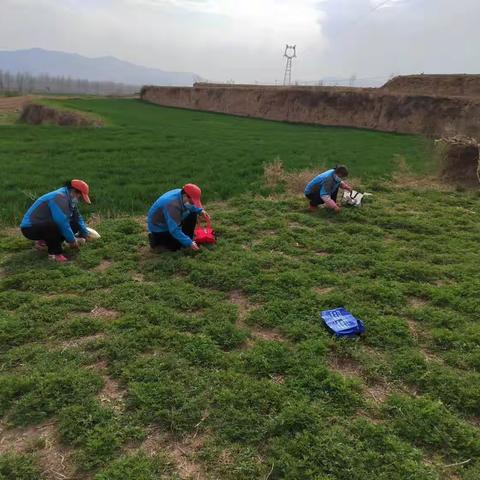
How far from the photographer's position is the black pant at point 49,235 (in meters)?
6.84

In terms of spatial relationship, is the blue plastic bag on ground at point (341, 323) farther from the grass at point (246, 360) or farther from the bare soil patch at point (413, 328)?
the bare soil patch at point (413, 328)

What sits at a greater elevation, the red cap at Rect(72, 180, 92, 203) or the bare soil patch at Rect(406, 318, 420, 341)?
the red cap at Rect(72, 180, 92, 203)

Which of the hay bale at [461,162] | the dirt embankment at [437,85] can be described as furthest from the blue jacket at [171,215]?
the dirt embankment at [437,85]

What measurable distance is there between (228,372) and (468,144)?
466 inches

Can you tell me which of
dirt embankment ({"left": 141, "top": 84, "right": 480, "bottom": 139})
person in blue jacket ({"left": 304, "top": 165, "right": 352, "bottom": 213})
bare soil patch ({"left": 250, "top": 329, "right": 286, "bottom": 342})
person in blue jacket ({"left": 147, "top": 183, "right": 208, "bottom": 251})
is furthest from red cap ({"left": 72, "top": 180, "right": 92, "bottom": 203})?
dirt embankment ({"left": 141, "top": 84, "right": 480, "bottom": 139})

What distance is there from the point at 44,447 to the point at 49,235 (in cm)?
396

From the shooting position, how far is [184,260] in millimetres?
6965

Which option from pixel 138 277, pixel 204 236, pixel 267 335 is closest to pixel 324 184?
pixel 204 236

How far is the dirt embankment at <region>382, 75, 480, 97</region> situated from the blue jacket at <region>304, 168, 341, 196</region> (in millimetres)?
28394

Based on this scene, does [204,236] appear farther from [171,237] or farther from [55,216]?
[55,216]

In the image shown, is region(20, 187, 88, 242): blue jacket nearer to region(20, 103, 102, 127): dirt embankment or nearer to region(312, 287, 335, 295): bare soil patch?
region(312, 287, 335, 295): bare soil patch

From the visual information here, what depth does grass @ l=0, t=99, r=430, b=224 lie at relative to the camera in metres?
11.2

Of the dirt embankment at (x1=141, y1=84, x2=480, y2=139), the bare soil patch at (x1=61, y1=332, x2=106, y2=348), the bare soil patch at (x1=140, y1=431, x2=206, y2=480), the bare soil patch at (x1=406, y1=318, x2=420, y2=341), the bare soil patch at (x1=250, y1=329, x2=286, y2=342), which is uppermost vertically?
the dirt embankment at (x1=141, y1=84, x2=480, y2=139)

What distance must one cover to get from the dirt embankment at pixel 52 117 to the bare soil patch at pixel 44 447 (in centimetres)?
2633
